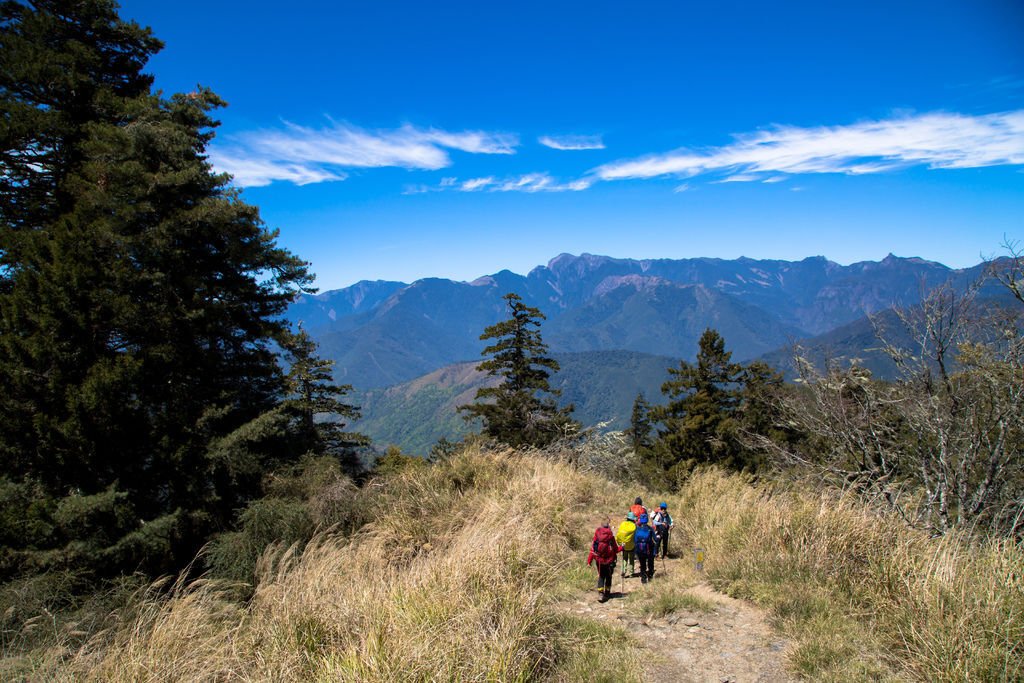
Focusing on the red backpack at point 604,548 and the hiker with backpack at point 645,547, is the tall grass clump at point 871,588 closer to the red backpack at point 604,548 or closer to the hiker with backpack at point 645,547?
the hiker with backpack at point 645,547

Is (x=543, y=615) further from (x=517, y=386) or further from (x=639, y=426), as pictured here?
(x=639, y=426)

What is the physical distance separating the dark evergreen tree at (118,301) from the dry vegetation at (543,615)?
198 inches

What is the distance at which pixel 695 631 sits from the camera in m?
4.55

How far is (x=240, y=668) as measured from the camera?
351 cm

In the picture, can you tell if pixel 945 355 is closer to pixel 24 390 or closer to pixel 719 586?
pixel 719 586

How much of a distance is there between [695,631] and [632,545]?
212 cm

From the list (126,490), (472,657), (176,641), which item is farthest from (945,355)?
(126,490)

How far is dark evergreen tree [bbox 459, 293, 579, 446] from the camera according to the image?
74.1ft

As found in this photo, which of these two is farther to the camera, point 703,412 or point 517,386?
point 703,412

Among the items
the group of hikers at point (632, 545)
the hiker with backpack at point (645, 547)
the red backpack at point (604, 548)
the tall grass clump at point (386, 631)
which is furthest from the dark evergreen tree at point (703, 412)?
the tall grass clump at point (386, 631)

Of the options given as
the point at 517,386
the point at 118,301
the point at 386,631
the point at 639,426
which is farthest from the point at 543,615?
the point at 639,426

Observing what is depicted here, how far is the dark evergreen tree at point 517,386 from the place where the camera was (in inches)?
889

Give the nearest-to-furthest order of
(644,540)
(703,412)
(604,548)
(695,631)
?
(695,631) < (604,548) < (644,540) < (703,412)

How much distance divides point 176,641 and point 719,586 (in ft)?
18.0
